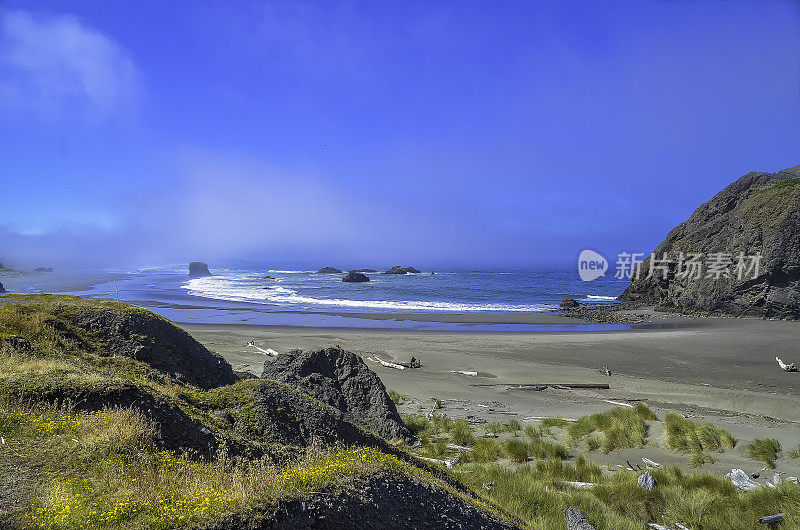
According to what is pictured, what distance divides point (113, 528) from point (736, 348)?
A: 32.1m

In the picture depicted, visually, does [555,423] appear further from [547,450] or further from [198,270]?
[198,270]

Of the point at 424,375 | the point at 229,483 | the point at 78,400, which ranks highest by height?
the point at 78,400

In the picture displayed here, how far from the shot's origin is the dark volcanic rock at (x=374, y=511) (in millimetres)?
3441

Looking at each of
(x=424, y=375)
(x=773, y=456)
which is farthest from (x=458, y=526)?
(x=424, y=375)

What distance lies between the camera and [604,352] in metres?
24.4

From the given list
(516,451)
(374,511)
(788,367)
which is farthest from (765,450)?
(788,367)

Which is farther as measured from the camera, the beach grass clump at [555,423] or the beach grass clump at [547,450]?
the beach grass clump at [555,423]

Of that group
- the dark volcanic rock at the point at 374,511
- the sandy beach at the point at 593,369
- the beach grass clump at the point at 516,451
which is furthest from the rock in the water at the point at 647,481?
the dark volcanic rock at the point at 374,511

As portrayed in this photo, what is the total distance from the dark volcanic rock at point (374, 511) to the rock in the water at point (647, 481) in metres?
4.40

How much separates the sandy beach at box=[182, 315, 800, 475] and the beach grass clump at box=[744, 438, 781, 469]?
0.21 metres

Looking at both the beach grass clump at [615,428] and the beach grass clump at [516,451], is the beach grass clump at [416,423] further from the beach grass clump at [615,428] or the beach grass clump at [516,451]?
the beach grass clump at [615,428]

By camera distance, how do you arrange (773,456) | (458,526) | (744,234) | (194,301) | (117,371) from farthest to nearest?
(194,301), (744,234), (773,456), (117,371), (458,526)

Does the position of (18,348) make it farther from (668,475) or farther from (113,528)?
(668,475)

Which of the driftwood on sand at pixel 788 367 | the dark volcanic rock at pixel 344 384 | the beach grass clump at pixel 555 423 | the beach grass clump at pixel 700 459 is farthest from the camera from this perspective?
the driftwood on sand at pixel 788 367
